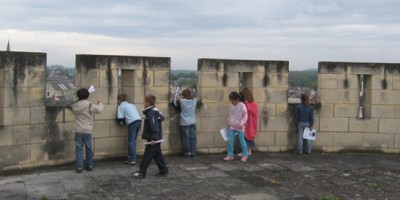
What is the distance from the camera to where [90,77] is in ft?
30.8

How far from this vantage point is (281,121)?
11.2 m

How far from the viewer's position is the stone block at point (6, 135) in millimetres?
8469

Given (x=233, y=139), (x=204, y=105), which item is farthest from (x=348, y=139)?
(x=204, y=105)

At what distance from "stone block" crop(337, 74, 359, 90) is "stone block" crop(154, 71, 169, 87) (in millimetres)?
4022

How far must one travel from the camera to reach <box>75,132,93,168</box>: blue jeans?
339 inches

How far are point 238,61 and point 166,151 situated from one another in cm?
251

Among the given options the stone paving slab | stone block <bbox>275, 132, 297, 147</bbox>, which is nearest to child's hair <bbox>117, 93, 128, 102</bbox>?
the stone paving slab

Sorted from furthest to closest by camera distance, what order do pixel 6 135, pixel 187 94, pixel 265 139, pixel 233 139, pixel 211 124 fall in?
pixel 265 139 < pixel 211 124 < pixel 187 94 < pixel 233 139 < pixel 6 135

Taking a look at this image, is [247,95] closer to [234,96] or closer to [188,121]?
[234,96]

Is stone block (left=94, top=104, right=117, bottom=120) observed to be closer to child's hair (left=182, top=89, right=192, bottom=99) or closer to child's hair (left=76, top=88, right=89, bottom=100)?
child's hair (left=76, top=88, right=89, bottom=100)

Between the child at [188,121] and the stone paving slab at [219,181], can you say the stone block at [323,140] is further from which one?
the child at [188,121]

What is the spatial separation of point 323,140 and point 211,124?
2.73m

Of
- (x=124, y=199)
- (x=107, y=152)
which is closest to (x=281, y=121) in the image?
(x=107, y=152)

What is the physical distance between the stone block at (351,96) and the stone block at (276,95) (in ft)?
4.68
